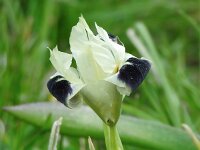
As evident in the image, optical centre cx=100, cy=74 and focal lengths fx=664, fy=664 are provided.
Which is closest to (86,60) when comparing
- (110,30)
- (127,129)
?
(127,129)

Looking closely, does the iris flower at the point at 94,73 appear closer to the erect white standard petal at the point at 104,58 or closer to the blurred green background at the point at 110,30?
the erect white standard petal at the point at 104,58

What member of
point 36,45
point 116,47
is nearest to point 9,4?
point 36,45

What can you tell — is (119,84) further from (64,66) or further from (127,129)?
(127,129)

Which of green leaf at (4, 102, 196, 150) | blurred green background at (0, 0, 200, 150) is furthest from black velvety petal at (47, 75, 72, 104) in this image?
blurred green background at (0, 0, 200, 150)

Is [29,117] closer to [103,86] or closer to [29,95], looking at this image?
[103,86]

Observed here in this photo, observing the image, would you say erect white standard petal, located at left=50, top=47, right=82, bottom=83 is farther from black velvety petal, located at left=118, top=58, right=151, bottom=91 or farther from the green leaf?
the green leaf

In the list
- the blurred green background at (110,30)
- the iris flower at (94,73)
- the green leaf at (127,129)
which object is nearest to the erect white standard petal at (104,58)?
the iris flower at (94,73)
